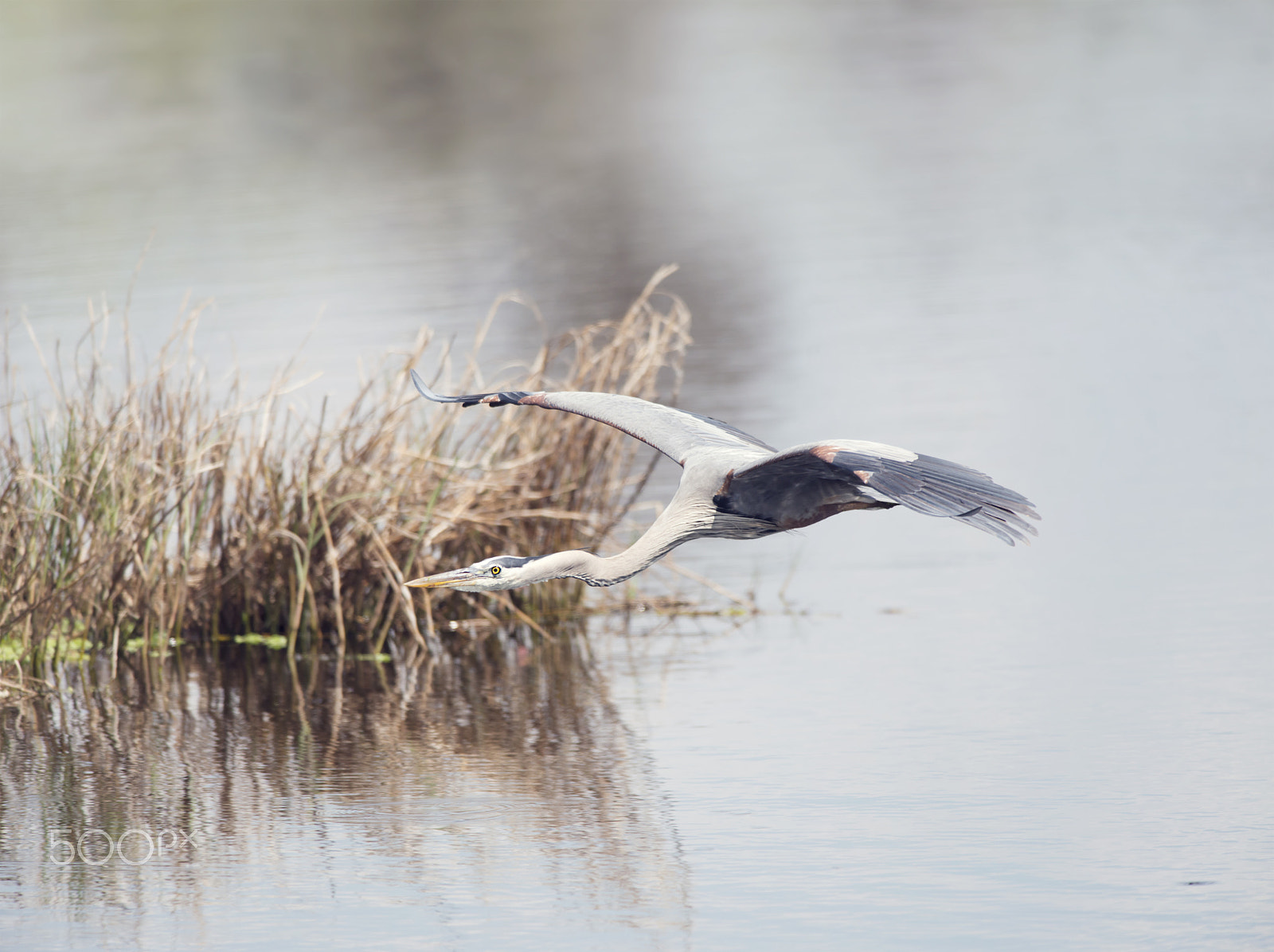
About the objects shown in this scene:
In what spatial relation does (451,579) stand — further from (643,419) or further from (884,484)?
(884,484)

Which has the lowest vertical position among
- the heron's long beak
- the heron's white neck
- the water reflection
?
the water reflection

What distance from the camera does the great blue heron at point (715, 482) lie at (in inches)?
252

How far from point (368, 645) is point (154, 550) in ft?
3.68

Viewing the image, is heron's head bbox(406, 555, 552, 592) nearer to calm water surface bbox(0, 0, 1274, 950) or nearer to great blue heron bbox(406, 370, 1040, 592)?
great blue heron bbox(406, 370, 1040, 592)

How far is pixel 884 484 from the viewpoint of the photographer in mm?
6191

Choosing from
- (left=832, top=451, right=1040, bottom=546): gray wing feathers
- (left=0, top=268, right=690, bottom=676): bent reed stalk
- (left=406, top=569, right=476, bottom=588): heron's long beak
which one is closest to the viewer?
(left=832, top=451, right=1040, bottom=546): gray wing feathers

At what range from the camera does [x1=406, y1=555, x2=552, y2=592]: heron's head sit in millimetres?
7320

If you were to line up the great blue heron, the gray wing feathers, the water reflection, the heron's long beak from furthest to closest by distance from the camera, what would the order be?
the heron's long beak < the water reflection < the great blue heron < the gray wing feathers

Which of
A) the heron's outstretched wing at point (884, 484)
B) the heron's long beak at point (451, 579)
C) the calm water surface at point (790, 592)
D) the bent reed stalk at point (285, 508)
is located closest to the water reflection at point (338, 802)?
the calm water surface at point (790, 592)

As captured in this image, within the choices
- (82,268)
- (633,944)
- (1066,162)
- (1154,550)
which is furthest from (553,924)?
(1066,162)

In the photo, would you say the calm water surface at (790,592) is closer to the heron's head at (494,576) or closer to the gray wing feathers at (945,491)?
the heron's head at (494,576)

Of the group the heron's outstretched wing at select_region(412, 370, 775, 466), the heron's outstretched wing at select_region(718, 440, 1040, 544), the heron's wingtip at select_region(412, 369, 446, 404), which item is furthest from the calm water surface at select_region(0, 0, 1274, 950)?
the heron's wingtip at select_region(412, 369, 446, 404)

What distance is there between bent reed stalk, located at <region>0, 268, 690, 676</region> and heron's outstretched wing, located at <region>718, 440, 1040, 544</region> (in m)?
2.97

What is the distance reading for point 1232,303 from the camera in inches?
707
